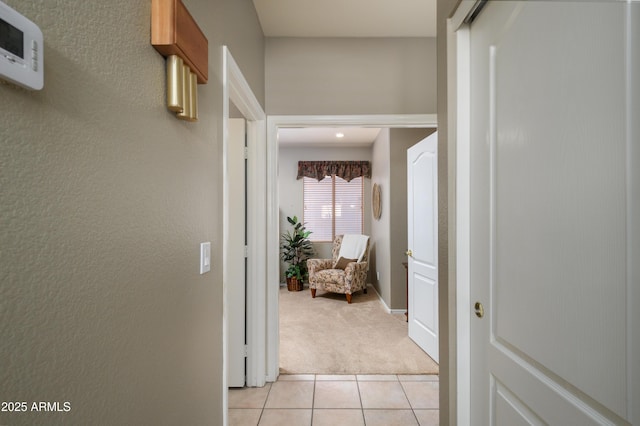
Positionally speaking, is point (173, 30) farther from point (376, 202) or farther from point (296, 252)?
point (296, 252)

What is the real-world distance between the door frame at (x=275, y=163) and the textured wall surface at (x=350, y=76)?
0.05m

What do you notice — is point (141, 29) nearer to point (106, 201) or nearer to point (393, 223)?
point (106, 201)

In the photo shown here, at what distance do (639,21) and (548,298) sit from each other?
2.03ft

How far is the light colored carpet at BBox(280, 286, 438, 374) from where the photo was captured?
2734mm

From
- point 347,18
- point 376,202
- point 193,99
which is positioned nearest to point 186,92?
point 193,99

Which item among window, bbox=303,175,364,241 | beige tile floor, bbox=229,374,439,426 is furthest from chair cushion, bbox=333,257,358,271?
beige tile floor, bbox=229,374,439,426

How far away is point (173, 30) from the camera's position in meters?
0.89

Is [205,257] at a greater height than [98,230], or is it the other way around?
[98,230]

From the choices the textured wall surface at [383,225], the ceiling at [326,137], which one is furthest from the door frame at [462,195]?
the ceiling at [326,137]

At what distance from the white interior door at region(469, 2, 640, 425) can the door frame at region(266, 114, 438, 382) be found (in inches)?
54.3

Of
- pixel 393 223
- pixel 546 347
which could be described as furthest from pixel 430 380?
pixel 393 223

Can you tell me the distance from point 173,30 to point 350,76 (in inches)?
73.4

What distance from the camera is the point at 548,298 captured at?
823 millimetres

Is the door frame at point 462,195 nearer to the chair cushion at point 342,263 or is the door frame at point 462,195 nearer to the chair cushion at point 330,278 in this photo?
the chair cushion at point 330,278
